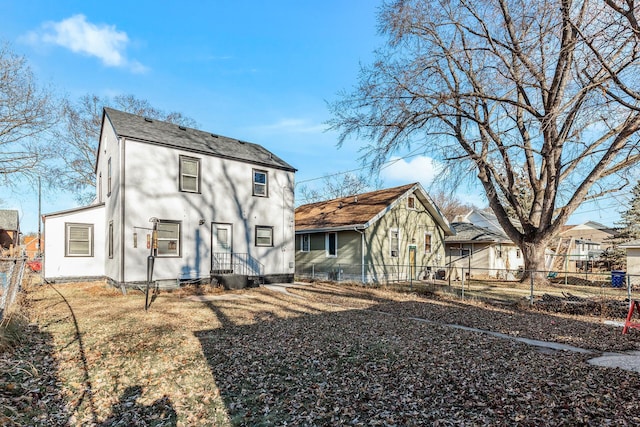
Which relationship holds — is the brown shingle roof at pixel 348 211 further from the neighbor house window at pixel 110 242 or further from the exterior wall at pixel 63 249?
the exterior wall at pixel 63 249

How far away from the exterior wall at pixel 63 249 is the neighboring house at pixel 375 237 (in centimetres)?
1041

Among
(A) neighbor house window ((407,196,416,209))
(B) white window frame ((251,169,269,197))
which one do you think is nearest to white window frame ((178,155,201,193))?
(B) white window frame ((251,169,269,197))

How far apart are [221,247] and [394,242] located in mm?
10057

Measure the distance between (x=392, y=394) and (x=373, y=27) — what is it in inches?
614

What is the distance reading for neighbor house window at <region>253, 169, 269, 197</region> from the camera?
16.4m

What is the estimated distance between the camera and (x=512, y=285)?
19.4 m

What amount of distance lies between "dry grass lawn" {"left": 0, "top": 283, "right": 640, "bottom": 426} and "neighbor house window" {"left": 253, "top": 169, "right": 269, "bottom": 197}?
7.79 meters

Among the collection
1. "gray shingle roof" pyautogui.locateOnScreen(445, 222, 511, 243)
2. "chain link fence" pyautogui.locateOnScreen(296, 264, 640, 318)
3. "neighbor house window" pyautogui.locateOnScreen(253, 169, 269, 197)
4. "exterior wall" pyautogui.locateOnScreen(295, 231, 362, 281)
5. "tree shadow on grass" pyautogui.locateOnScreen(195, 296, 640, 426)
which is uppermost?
"neighbor house window" pyautogui.locateOnScreen(253, 169, 269, 197)

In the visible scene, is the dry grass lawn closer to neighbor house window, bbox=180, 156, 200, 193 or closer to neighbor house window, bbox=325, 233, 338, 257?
neighbor house window, bbox=180, 156, 200, 193

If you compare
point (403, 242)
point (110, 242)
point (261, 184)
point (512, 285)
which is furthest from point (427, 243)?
point (110, 242)

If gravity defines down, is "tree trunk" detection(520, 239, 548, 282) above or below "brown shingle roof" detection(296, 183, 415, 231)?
below

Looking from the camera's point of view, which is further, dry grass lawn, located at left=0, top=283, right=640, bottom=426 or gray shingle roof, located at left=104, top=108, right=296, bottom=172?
gray shingle roof, located at left=104, top=108, right=296, bottom=172

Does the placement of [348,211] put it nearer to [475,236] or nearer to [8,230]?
[475,236]

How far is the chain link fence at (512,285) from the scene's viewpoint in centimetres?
1118
